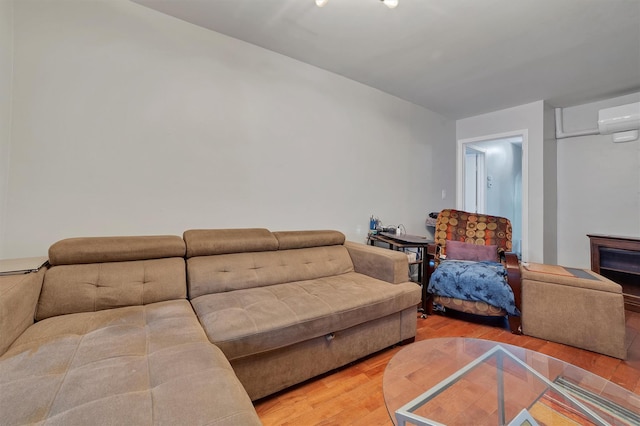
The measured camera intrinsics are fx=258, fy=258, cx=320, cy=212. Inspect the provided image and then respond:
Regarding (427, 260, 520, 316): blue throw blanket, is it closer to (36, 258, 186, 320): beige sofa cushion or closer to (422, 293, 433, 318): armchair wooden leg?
(422, 293, 433, 318): armchair wooden leg

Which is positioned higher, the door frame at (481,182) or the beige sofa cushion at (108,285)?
the door frame at (481,182)

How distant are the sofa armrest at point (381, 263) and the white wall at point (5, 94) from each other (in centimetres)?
233

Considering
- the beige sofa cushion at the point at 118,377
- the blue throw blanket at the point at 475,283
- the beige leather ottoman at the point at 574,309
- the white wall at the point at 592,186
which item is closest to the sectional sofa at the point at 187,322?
the beige sofa cushion at the point at 118,377

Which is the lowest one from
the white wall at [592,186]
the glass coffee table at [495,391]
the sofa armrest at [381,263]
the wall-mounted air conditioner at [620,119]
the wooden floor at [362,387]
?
the wooden floor at [362,387]

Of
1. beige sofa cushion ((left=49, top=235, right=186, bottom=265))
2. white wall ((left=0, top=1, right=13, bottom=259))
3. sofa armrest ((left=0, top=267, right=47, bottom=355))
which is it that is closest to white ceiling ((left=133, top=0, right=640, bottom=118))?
white wall ((left=0, top=1, right=13, bottom=259))

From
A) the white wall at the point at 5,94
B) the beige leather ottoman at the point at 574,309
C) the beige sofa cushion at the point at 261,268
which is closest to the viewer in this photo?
the white wall at the point at 5,94

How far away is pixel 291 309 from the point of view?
57.6 inches

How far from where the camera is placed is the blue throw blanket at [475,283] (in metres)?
2.15

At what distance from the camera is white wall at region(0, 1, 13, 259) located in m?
1.41

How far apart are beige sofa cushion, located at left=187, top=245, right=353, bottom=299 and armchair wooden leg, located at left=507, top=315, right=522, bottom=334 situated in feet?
4.58

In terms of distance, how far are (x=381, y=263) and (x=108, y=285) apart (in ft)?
5.89

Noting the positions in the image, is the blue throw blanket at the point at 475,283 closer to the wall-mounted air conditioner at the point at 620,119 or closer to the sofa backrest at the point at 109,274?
the wall-mounted air conditioner at the point at 620,119

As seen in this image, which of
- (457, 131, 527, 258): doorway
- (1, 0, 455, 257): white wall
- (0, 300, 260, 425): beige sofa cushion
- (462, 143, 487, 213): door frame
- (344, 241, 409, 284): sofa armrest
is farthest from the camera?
(462, 143, 487, 213): door frame

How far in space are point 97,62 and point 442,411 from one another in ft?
9.11
